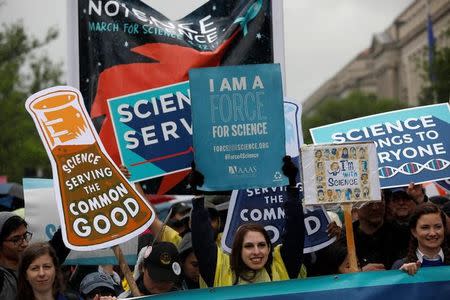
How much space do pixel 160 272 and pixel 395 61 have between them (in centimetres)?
10961

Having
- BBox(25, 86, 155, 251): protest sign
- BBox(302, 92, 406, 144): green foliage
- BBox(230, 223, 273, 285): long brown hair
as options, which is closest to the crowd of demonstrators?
BBox(230, 223, 273, 285): long brown hair

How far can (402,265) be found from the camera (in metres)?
7.12

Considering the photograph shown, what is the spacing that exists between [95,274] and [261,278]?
151 cm

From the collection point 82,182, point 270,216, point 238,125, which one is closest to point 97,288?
point 82,182

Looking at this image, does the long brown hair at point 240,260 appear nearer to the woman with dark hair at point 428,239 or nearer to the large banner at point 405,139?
the woman with dark hair at point 428,239

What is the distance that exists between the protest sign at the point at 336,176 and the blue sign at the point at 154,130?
1617mm

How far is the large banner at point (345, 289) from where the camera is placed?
695 centimetres

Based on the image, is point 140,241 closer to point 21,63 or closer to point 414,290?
point 414,290

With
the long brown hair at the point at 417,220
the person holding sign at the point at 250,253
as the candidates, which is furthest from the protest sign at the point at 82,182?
the long brown hair at the point at 417,220

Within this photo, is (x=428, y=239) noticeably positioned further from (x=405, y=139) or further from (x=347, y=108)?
(x=347, y=108)

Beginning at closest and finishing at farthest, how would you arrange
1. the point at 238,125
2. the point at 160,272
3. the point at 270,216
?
the point at 160,272
the point at 238,125
the point at 270,216

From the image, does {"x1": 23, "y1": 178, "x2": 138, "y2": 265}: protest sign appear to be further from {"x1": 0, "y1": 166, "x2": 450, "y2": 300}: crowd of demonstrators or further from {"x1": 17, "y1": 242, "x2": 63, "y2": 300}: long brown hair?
{"x1": 17, "y1": 242, "x2": 63, "y2": 300}: long brown hair

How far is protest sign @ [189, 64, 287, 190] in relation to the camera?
7316mm

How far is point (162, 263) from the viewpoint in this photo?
A: 7.26m
